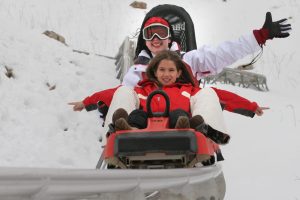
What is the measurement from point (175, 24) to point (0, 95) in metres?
2.21

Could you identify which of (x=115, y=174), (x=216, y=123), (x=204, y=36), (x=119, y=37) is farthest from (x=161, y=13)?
(x=204, y=36)

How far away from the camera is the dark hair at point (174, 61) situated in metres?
3.37

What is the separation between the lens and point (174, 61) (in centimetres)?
337

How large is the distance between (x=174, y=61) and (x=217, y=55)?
92 cm

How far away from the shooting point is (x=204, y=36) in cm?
1371

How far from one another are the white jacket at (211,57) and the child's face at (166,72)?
2.47 feet

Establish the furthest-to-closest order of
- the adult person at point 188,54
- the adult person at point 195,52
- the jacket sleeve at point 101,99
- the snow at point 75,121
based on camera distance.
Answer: the snow at point 75,121
the adult person at point 188,54
the adult person at point 195,52
the jacket sleeve at point 101,99

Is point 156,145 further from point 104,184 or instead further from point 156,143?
point 104,184

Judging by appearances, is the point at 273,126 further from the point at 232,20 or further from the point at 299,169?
the point at 232,20

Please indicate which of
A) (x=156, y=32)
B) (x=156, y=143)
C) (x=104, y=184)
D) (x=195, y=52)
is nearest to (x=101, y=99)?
(x=156, y=143)

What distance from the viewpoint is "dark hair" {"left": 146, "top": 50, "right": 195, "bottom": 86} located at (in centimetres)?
337

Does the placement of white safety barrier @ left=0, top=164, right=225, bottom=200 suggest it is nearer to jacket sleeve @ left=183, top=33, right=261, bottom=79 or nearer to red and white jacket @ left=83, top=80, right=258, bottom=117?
red and white jacket @ left=83, top=80, right=258, bottom=117

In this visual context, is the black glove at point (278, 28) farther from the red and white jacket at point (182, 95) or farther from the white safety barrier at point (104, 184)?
the white safety barrier at point (104, 184)

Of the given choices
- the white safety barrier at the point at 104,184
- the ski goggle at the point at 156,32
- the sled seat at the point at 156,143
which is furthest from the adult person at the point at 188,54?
the sled seat at the point at 156,143
